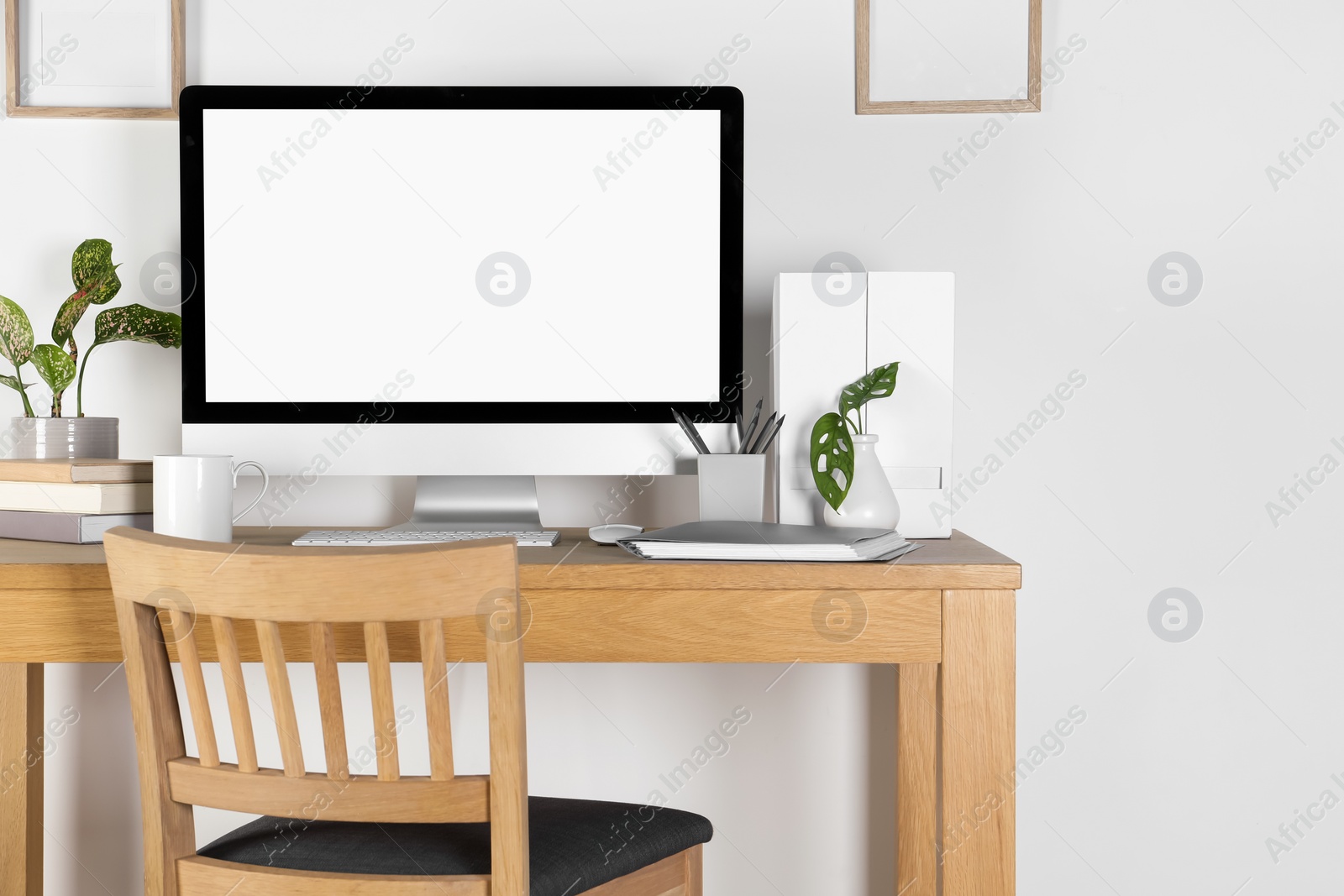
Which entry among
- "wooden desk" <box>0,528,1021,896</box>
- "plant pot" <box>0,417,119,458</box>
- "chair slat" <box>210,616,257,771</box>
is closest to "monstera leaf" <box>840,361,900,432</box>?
"wooden desk" <box>0,528,1021,896</box>

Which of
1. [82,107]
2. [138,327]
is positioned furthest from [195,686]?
[82,107]

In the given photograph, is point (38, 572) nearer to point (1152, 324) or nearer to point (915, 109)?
point (915, 109)

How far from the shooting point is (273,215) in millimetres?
1267

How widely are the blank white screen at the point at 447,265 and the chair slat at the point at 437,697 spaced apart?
1.86ft

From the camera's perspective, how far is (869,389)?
1.21 metres

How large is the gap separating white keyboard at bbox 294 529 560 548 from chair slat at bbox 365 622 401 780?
1.14 feet

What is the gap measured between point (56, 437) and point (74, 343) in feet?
0.48

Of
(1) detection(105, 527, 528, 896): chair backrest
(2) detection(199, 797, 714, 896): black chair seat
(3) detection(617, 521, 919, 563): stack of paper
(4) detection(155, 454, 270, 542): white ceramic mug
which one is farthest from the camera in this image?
(4) detection(155, 454, 270, 542): white ceramic mug

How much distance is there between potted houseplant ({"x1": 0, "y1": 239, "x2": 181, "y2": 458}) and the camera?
128cm

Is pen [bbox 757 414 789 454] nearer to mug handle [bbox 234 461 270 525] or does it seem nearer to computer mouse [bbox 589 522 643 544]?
computer mouse [bbox 589 522 643 544]

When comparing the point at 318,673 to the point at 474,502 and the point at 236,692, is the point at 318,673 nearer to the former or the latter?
the point at 236,692

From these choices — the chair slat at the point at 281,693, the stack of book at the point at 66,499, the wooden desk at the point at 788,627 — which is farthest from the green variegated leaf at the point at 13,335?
the chair slat at the point at 281,693

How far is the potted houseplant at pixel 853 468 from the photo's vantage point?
1.19 meters

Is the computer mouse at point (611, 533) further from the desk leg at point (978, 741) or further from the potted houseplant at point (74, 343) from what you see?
the potted houseplant at point (74, 343)
